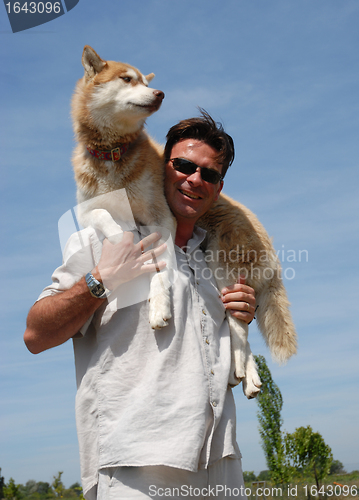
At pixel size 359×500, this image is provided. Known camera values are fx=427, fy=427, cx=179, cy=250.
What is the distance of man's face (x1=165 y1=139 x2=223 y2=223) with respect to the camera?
2900mm

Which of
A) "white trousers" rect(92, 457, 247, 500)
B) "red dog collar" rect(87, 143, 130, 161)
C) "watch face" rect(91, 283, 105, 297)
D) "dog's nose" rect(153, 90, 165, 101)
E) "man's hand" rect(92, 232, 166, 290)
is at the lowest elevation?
"white trousers" rect(92, 457, 247, 500)

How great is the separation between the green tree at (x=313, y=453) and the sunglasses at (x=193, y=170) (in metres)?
20.5

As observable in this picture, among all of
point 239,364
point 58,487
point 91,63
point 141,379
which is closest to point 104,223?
point 141,379

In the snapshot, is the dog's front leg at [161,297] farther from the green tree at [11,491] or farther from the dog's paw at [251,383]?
the green tree at [11,491]

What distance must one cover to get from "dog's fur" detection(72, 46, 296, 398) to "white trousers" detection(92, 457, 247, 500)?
607mm

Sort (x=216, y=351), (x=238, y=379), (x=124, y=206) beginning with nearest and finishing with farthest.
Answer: (x=216, y=351) → (x=238, y=379) → (x=124, y=206)

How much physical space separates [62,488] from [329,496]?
10628 mm

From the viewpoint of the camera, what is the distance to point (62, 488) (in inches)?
683

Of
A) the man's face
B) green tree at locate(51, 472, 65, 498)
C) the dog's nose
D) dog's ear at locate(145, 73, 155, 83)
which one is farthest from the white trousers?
green tree at locate(51, 472, 65, 498)

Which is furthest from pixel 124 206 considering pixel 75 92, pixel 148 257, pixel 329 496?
pixel 329 496

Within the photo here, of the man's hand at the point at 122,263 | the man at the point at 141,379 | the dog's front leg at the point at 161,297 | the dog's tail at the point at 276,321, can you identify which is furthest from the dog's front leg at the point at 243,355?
the man's hand at the point at 122,263

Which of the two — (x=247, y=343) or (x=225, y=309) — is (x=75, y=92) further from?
(x=247, y=343)

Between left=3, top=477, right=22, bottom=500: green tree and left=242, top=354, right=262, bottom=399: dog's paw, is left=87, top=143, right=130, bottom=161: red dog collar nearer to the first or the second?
left=242, top=354, right=262, bottom=399: dog's paw

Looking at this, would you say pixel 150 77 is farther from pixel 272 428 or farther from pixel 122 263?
pixel 272 428
